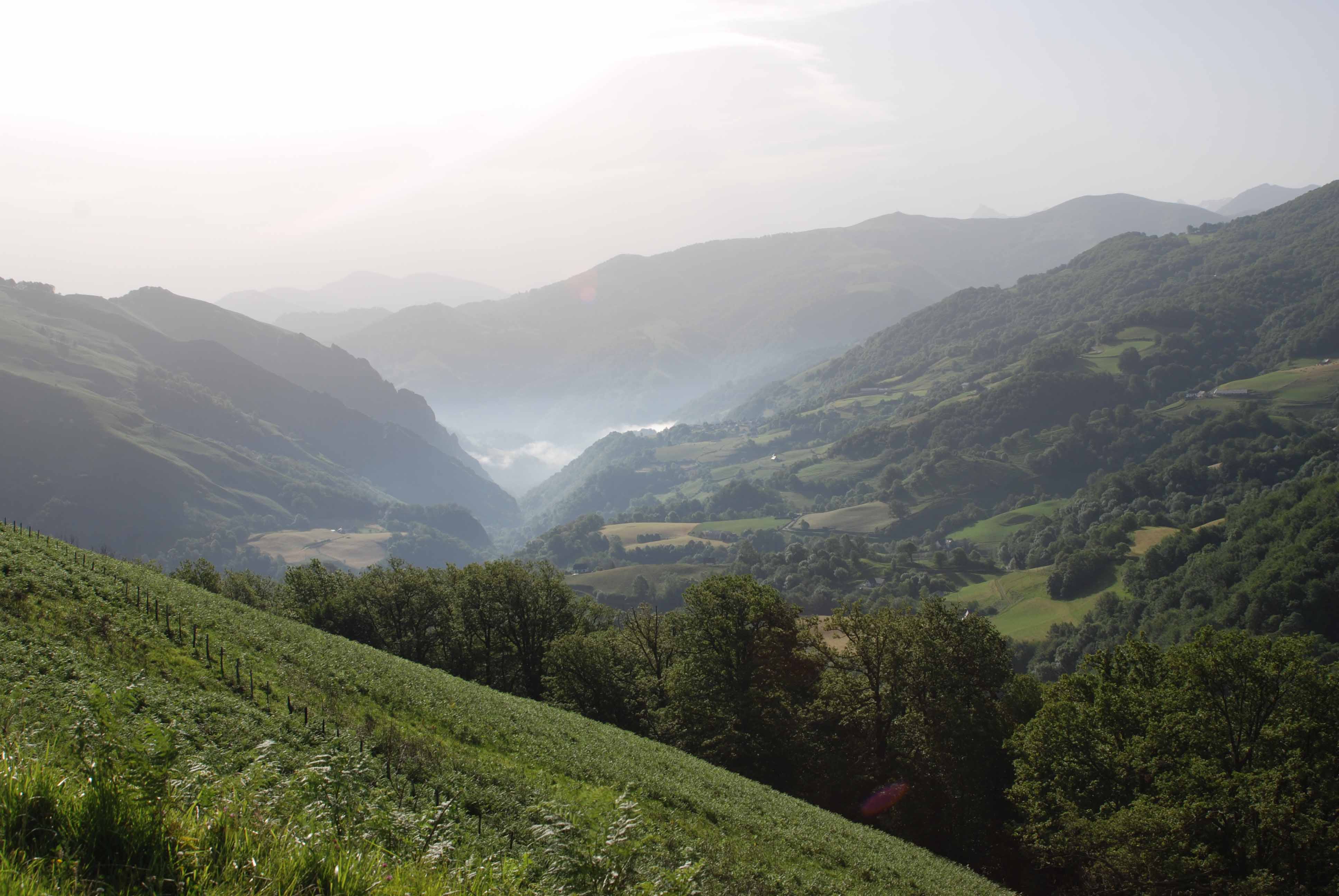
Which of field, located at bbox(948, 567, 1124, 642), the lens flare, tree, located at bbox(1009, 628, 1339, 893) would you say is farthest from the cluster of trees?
field, located at bbox(948, 567, 1124, 642)

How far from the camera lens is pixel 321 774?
1008cm

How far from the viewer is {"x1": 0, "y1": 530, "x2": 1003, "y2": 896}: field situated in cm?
548

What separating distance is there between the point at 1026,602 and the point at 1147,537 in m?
38.4

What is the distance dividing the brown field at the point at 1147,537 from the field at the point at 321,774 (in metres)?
165

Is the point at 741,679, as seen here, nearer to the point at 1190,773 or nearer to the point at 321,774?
the point at 1190,773

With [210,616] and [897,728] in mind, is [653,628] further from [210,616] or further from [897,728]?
[210,616]

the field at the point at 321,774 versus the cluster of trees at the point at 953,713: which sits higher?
the field at the point at 321,774

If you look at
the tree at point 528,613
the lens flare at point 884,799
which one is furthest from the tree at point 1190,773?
the tree at point 528,613

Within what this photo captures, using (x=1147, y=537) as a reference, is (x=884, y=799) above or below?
above

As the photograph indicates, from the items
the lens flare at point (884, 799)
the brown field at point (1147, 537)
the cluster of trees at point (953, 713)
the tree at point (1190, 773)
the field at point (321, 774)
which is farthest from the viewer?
the brown field at point (1147, 537)

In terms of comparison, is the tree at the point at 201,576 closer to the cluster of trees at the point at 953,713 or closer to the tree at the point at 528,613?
the cluster of trees at the point at 953,713

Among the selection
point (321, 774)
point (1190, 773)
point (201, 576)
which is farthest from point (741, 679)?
point (201, 576)

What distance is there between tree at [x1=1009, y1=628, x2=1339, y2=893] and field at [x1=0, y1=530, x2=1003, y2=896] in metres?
6.61

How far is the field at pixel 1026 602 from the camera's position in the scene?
468 feet
